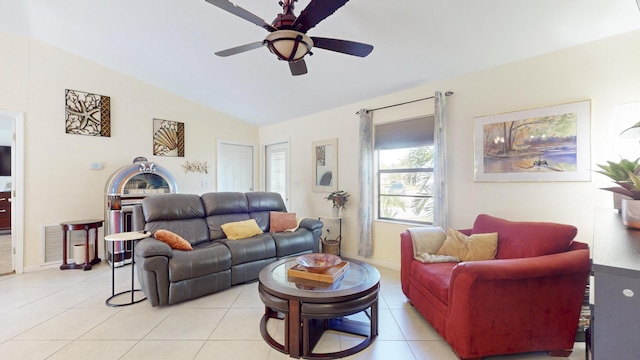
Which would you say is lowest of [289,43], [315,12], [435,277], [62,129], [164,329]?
[164,329]

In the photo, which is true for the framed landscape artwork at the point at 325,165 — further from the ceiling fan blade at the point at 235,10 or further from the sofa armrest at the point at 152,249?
the ceiling fan blade at the point at 235,10

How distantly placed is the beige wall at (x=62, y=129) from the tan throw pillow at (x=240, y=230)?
2013 mm

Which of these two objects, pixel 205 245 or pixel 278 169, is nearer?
pixel 205 245

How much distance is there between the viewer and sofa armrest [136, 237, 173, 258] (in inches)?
104

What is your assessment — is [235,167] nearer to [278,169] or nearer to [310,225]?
[278,169]

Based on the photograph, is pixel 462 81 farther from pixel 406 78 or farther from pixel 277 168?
pixel 277 168

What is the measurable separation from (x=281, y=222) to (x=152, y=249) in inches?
70.7

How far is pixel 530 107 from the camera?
9.12ft

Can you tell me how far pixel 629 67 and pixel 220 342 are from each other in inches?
161

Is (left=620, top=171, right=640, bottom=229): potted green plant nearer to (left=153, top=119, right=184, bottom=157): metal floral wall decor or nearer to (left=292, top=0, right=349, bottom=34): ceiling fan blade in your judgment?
(left=292, top=0, right=349, bottom=34): ceiling fan blade

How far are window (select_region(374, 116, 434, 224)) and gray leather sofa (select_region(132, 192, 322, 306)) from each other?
1.17m

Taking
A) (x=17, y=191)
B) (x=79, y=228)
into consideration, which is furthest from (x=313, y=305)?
(x=17, y=191)

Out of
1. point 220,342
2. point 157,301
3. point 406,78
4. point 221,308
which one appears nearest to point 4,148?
point 157,301

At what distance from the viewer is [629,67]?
2.33 meters
